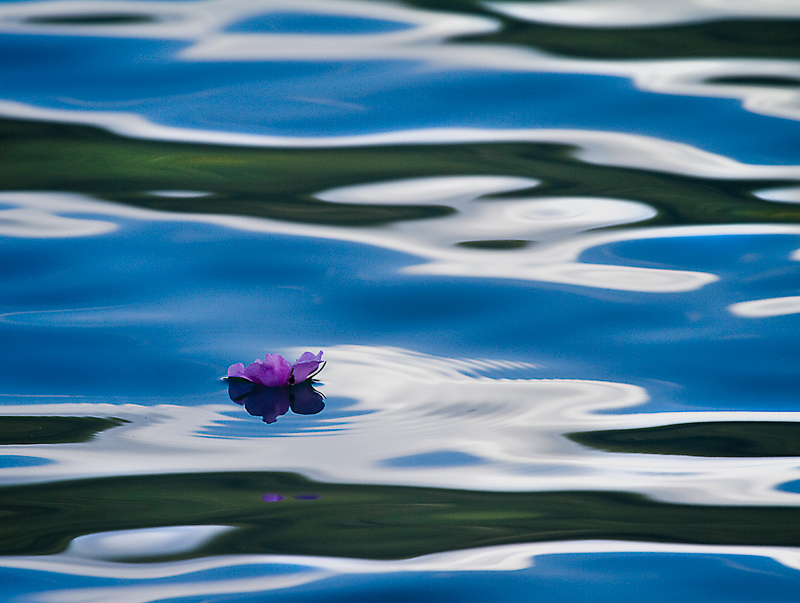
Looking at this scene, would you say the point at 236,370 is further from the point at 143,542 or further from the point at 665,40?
the point at 665,40

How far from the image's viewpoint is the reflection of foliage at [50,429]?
159cm

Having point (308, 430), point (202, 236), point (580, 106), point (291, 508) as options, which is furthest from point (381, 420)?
point (580, 106)

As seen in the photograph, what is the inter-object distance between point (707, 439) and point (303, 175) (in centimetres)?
144

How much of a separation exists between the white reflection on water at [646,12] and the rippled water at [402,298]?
10 mm

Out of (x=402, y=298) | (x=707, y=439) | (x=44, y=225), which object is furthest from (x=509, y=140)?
(x=707, y=439)

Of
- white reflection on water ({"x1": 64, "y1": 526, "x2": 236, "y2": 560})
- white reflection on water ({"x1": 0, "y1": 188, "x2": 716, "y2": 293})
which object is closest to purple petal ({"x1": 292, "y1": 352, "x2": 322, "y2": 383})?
white reflection on water ({"x1": 64, "y1": 526, "x2": 236, "y2": 560})

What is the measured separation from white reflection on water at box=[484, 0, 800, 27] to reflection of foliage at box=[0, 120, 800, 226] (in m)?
0.68

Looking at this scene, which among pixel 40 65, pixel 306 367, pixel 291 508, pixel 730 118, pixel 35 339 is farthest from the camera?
pixel 40 65

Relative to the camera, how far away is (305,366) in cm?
172

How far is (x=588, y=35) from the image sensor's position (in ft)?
10.3

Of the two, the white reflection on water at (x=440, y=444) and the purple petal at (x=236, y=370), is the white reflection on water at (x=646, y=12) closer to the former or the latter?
the white reflection on water at (x=440, y=444)

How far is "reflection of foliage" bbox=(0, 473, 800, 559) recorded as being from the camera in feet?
4.40

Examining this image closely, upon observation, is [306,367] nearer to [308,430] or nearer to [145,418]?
[308,430]

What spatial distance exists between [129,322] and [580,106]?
154 cm
